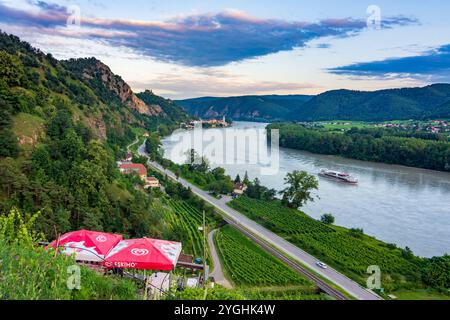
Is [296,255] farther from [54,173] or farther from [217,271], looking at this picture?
[54,173]

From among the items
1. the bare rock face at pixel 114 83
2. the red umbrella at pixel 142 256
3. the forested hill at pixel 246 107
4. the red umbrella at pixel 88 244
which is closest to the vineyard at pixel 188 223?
the red umbrella at pixel 88 244

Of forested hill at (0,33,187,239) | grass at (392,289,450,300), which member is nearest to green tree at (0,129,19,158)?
forested hill at (0,33,187,239)

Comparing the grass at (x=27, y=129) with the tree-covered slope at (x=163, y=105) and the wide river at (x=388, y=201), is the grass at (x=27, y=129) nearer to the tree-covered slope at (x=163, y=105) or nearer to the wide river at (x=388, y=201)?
the wide river at (x=388, y=201)

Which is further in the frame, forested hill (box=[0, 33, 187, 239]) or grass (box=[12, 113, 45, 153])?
grass (box=[12, 113, 45, 153])

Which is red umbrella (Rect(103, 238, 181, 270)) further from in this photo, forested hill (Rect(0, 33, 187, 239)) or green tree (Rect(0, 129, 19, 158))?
green tree (Rect(0, 129, 19, 158))

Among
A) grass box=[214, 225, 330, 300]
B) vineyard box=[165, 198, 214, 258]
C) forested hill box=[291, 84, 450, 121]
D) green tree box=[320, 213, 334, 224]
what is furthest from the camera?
forested hill box=[291, 84, 450, 121]

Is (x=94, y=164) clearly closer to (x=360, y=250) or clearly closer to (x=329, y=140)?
(x=360, y=250)

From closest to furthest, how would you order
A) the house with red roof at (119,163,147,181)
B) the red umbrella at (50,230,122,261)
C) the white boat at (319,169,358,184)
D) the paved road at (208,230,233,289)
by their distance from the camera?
the red umbrella at (50,230,122,261)
the paved road at (208,230,233,289)
the house with red roof at (119,163,147,181)
the white boat at (319,169,358,184)

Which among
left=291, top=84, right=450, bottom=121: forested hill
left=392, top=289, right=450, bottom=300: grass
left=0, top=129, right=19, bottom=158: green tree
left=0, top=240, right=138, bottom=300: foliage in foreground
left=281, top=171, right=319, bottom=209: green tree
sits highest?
left=291, top=84, right=450, bottom=121: forested hill
